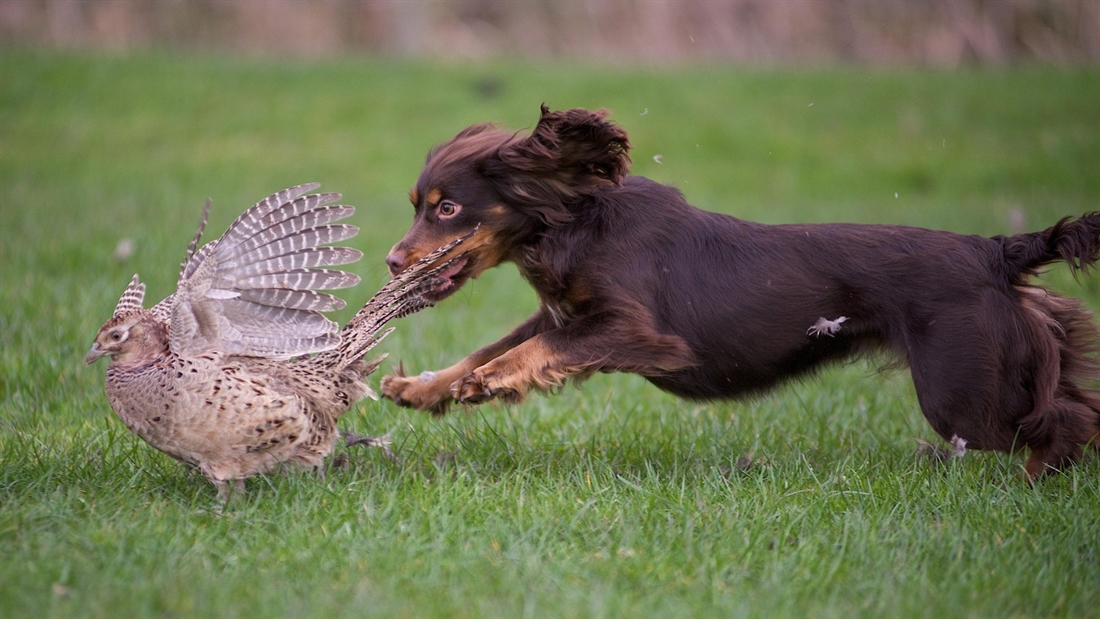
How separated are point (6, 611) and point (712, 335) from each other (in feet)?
8.55

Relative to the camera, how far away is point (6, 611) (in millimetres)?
2861

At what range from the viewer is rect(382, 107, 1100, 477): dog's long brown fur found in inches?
155

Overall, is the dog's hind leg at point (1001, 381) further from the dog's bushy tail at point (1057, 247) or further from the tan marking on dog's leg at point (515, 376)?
the tan marking on dog's leg at point (515, 376)

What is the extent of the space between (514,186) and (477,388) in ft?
2.76

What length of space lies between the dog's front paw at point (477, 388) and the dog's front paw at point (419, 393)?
29 centimetres

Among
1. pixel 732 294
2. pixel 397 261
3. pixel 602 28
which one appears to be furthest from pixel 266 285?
pixel 602 28

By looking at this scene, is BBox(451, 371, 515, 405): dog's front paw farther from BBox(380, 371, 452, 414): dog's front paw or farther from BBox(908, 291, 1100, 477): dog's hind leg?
BBox(908, 291, 1100, 477): dog's hind leg

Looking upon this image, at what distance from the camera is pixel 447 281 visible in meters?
4.09

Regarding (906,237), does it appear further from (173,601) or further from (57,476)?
(57,476)

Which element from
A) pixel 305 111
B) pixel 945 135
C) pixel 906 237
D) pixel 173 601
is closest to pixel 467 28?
pixel 305 111

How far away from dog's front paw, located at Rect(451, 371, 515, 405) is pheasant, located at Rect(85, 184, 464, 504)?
50 centimetres

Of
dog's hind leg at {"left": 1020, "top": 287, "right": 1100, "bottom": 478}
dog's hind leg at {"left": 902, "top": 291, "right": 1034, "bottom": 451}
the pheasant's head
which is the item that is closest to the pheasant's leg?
the pheasant's head

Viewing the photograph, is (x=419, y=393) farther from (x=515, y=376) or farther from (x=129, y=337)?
(x=129, y=337)

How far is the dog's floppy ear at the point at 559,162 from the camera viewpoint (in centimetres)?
405
